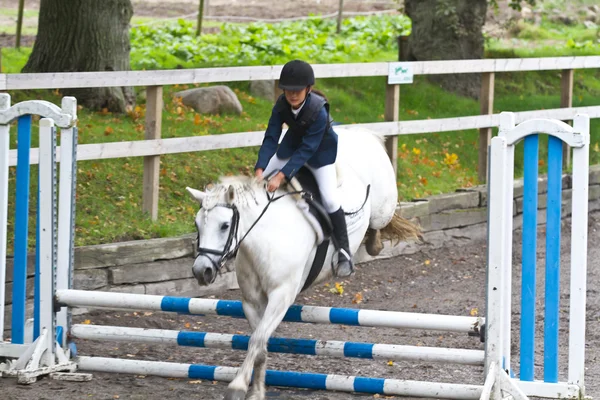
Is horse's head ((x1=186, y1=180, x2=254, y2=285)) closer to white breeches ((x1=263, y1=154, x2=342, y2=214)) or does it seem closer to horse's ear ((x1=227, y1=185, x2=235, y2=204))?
horse's ear ((x1=227, y1=185, x2=235, y2=204))

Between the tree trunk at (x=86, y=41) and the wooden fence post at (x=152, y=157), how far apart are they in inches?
81.0

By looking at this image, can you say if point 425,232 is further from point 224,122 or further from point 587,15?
point 587,15

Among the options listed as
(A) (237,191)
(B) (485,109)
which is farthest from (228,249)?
(B) (485,109)

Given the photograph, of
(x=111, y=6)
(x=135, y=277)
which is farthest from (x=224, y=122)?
(x=135, y=277)

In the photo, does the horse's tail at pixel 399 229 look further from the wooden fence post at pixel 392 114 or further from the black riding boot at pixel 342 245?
the wooden fence post at pixel 392 114

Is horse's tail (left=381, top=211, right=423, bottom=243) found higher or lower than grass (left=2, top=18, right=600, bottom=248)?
lower

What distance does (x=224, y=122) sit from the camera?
10.5 meters

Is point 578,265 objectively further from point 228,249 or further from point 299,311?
point 228,249

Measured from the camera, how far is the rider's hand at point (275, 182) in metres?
5.47

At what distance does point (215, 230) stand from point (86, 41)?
18.7 ft

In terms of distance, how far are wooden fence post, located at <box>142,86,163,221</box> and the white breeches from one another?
2.49 metres

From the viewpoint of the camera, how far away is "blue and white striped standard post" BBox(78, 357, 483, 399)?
5449 mm

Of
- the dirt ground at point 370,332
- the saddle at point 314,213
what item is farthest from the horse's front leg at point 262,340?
the saddle at point 314,213

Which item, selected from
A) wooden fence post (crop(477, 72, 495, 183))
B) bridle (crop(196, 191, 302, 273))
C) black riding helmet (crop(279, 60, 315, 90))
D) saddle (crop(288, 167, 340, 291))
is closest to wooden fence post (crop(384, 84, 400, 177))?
wooden fence post (crop(477, 72, 495, 183))
